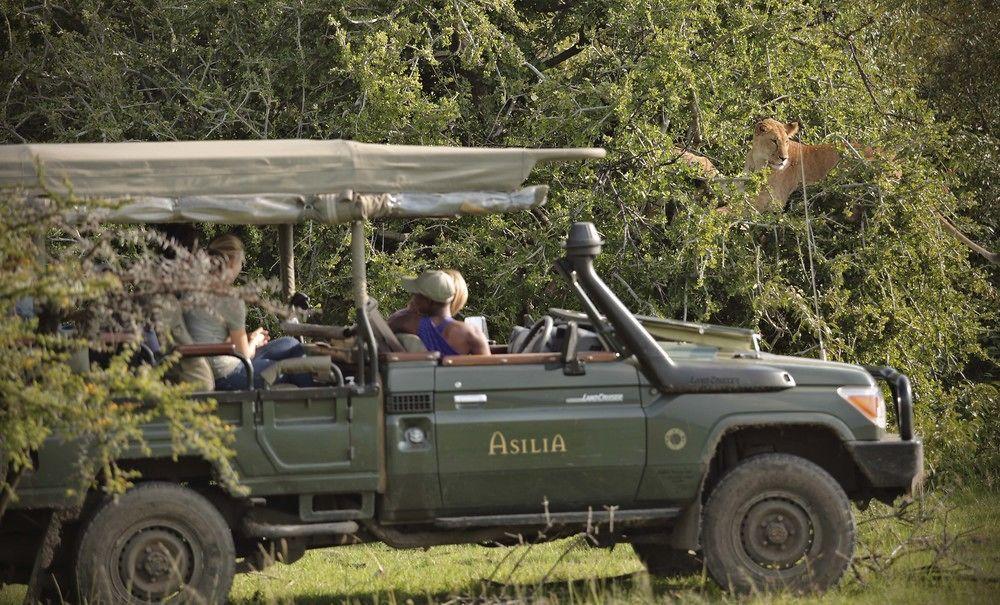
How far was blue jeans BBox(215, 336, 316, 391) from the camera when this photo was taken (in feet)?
21.8

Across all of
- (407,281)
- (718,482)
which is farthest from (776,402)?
(407,281)

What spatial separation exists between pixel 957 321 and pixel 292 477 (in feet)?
23.0

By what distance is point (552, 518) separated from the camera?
6.51 metres

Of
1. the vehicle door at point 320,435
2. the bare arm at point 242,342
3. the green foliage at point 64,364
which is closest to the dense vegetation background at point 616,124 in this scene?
the bare arm at point 242,342

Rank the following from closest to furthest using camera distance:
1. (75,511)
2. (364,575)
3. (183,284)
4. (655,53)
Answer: (183,284)
(75,511)
(364,575)
(655,53)

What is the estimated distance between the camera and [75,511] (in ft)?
20.3

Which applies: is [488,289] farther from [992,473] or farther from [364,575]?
[992,473]

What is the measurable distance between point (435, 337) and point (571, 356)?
2.49 feet

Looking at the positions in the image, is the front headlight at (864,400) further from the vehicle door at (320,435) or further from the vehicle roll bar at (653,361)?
the vehicle door at (320,435)

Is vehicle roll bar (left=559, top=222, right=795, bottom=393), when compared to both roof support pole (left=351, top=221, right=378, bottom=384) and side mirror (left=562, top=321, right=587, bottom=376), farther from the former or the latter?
roof support pole (left=351, top=221, right=378, bottom=384)

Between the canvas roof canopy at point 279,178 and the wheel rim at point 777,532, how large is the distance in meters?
1.76

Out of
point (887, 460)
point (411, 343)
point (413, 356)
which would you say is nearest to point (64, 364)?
point (413, 356)

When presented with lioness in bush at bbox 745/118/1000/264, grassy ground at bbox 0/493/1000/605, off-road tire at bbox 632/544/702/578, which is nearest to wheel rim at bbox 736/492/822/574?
grassy ground at bbox 0/493/1000/605

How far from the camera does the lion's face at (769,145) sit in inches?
417
